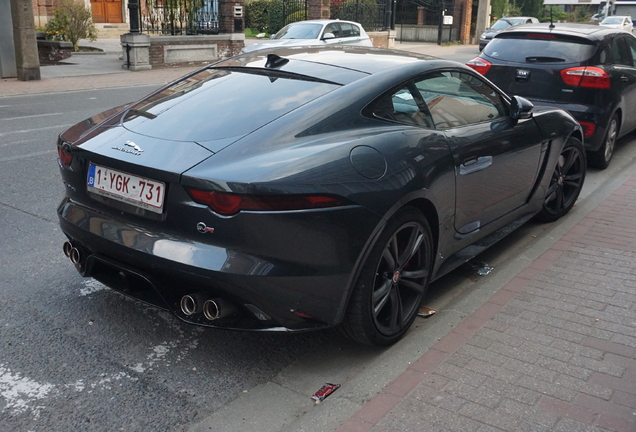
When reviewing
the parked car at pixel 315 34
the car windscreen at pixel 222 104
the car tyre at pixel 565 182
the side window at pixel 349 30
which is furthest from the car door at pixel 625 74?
the side window at pixel 349 30

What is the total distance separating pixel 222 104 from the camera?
12.5 feet

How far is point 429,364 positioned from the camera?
3504 millimetres

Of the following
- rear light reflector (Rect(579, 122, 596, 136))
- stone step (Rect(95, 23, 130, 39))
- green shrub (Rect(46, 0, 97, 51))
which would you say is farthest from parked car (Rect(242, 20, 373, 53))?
stone step (Rect(95, 23, 130, 39))

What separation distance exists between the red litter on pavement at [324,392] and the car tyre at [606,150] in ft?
19.1

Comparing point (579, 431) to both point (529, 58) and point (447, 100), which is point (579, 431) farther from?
point (529, 58)

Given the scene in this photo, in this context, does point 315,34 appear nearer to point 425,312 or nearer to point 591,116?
point 591,116

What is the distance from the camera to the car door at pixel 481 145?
13.8 feet

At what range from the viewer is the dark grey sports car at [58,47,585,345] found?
3.14 metres

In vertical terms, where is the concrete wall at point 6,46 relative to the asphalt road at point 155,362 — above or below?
above

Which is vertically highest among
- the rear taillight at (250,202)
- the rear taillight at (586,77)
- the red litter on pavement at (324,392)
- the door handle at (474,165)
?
the rear taillight at (586,77)

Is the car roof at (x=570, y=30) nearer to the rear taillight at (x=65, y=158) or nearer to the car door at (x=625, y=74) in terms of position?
the car door at (x=625, y=74)

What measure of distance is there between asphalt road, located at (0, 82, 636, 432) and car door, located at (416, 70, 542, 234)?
0.54m

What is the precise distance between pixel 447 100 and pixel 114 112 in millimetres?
2103

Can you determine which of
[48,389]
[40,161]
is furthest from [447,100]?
[40,161]
